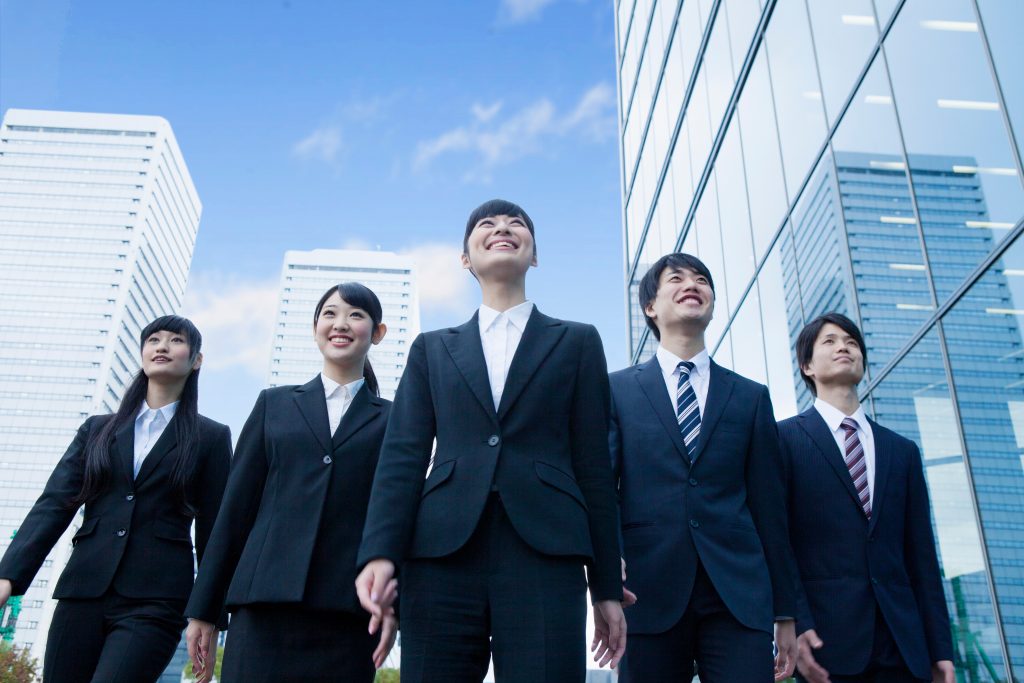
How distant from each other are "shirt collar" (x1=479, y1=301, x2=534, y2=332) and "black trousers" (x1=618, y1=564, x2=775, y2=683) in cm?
100

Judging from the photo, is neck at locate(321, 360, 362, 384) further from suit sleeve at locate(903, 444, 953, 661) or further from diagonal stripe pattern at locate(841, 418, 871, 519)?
suit sleeve at locate(903, 444, 953, 661)

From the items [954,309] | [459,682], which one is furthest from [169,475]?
[954,309]

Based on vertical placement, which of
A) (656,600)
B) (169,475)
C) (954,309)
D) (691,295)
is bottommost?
(656,600)

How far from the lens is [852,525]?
327 cm

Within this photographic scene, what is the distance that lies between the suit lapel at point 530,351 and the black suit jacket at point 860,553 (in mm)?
1447

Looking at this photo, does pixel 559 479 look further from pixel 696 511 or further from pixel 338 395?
pixel 338 395

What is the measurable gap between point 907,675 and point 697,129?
1194 cm

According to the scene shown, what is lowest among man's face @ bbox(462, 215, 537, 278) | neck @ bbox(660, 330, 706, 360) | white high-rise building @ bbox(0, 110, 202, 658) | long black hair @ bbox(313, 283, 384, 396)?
neck @ bbox(660, 330, 706, 360)

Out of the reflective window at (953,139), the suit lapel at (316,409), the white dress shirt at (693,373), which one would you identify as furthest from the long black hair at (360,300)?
the reflective window at (953,139)

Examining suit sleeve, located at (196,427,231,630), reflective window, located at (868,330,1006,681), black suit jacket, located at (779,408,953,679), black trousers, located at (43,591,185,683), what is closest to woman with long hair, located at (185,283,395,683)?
black trousers, located at (43,591,185,683)

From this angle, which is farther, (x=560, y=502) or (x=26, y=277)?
(x=26, y=277)

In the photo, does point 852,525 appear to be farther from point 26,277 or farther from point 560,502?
point 26,277

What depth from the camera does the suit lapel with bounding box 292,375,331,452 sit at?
309cm

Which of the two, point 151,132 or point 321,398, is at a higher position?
point 151,132
